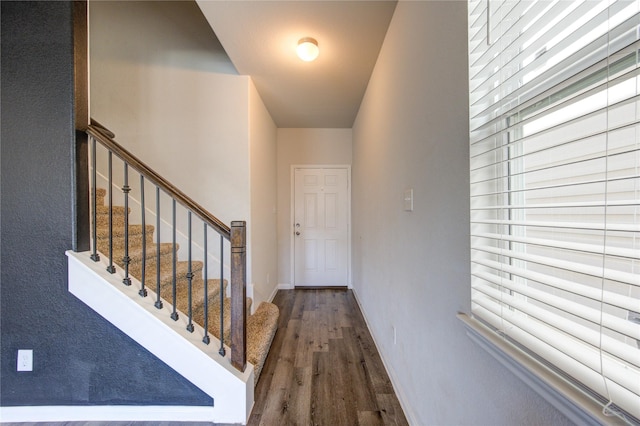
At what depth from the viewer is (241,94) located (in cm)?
256

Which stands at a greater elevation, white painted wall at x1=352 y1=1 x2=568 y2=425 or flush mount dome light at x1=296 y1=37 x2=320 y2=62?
flush mount dome light at x1=296 y1=37 x2=320 y2=62

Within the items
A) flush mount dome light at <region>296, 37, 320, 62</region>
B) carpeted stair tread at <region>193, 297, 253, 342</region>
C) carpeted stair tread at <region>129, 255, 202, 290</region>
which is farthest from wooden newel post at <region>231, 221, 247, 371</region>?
flush mount dome light at <region>296, 37, 320, 62</region>

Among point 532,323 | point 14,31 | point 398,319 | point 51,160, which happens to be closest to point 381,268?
point 398,319

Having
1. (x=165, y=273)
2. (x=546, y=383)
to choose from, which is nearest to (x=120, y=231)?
(x=165, y=273)

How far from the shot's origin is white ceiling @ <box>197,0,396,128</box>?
171 cm

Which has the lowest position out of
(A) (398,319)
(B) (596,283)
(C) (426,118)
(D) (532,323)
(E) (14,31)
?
(A) (398,319)

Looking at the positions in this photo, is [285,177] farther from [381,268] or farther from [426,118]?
[426,118]

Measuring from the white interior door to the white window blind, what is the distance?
3.24 metres

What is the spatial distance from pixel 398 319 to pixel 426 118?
1221mm

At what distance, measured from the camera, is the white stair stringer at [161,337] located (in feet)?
4.76

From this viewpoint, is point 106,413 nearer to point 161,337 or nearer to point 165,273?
point 161,337

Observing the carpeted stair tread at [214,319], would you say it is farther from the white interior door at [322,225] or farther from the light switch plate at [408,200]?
the white interior door at [322,225]

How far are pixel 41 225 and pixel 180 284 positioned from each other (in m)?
0.96

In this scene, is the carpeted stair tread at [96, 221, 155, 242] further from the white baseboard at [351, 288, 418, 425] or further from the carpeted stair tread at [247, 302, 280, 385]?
the white baseboard at [351, 288, 418, 425]
